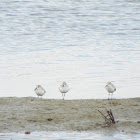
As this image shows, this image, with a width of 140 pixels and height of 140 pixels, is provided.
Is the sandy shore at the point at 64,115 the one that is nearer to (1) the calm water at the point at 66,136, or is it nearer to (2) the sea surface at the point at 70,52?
(1) the calm water at the point at 66,136

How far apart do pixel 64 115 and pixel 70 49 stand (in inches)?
428

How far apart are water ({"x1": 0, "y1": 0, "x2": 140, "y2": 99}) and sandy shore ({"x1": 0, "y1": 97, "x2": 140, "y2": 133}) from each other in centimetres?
198

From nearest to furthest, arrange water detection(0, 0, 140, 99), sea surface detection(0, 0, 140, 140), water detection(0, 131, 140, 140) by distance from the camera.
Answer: water detection(0, 131, 140, 140), sea surface detection(0, 0, 140, 140), water detection(0, 0, 140, 99)

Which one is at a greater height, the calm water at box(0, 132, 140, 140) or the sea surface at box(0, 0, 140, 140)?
the sea surface at box(0, 0, 140, 140)

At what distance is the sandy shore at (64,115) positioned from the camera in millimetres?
10828

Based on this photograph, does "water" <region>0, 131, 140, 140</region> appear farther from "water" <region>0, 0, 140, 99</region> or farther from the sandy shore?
"water" <region>0, 0, 140, 99</region>

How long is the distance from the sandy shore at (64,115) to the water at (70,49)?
1.98 metres

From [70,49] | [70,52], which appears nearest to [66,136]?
[70,52]

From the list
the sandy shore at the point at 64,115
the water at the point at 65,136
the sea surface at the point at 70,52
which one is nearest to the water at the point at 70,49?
the sea surface at the point at 70,52

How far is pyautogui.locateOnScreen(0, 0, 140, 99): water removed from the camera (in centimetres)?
1627

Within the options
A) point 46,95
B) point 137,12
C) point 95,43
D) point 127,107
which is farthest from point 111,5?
point 127,107

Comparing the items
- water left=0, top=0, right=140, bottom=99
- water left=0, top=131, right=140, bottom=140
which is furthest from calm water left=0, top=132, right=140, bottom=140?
water left=0, top=0, right=140, bottom=99

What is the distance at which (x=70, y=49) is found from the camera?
73.5ft

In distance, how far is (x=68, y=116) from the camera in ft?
38.1
